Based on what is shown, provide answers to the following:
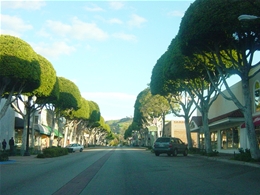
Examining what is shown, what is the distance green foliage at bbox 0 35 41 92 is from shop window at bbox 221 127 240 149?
20848 mm

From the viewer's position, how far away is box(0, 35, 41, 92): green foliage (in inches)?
1046

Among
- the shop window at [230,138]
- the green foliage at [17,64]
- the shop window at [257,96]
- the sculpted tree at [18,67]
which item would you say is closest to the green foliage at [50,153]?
the sculpted tree at [18,67]

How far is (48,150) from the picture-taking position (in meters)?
34.2

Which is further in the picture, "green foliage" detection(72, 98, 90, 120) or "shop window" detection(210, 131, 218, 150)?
"green foliage" detection(72, 98, 90, 120)

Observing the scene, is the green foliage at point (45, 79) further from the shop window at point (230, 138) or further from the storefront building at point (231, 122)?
the shop window at point (230, 138)

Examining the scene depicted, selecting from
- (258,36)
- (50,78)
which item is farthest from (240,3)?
(50,78)

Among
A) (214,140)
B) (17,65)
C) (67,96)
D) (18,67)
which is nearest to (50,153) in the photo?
(18,67)

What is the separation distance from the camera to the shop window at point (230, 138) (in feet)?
126

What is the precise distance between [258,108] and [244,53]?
39.0 feet

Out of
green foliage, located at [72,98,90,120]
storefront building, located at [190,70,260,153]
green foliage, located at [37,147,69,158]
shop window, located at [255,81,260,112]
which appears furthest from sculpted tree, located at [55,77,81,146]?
shop window, located at [255,81,260,112]

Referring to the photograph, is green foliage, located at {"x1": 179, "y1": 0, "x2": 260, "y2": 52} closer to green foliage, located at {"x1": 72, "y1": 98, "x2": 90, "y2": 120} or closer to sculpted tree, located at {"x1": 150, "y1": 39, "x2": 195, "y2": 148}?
sculpted tree, located at {"x1": 150, "y1": 39, "x2": 195, "y2": 148}

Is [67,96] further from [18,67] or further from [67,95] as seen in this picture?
[18,67]

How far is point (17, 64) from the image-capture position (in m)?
26.9

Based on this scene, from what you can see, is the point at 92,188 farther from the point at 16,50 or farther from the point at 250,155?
the point at 16,50
